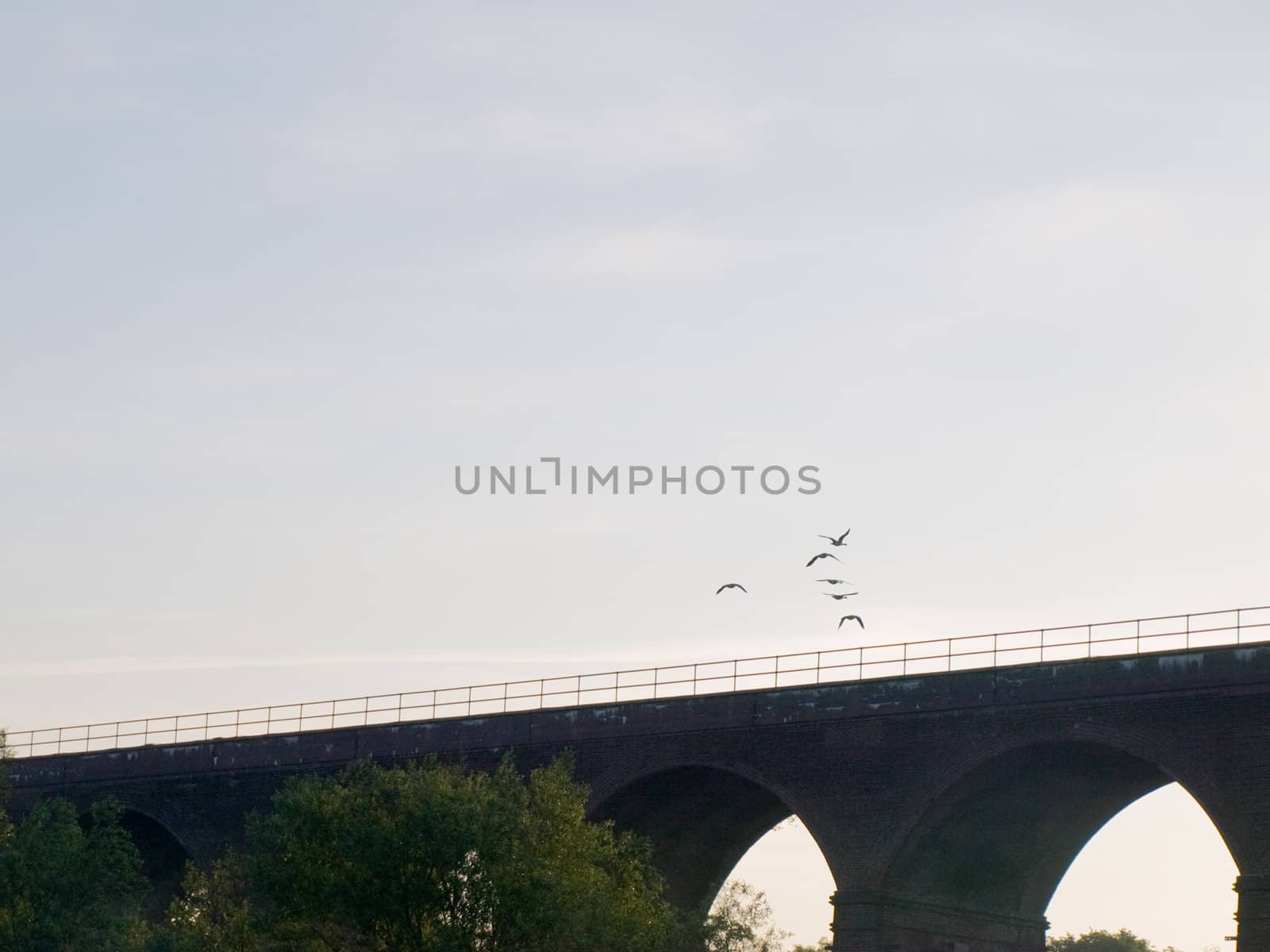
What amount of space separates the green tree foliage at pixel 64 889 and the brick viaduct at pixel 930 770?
6.79 meters

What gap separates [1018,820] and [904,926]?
4023 mm

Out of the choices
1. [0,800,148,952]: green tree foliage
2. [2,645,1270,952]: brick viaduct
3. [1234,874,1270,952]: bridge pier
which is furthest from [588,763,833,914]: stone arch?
[0,800,148,952]: green tree foliage

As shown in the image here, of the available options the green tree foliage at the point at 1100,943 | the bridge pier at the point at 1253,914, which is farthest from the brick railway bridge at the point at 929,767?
the green tree foliage at the point at 1100,943

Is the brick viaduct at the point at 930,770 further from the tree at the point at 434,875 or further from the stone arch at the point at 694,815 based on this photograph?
the tree at the point at 434,875

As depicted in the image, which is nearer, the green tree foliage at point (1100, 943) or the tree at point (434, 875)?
the tree at point (434, 875)

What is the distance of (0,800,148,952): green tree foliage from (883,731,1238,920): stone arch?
754 inches

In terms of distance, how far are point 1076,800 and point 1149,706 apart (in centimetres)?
541

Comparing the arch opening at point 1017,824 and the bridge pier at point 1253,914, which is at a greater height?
the arch opening at point 1017,824

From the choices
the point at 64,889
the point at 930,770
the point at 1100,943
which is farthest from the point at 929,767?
the point at 1100,943

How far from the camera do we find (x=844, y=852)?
43.8 meters

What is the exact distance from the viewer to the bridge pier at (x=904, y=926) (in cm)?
4306

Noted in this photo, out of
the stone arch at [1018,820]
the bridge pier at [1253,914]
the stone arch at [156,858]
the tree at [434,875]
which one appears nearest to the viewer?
the tree at [434,875]

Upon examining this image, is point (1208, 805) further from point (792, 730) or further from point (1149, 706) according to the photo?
point (792, 730)

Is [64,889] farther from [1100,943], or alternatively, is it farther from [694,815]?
[1100,943]
